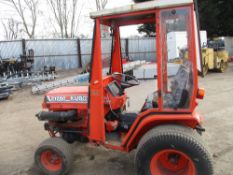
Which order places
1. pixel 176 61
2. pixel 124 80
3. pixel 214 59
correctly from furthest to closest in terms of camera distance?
pixel 214 59 < pixel 124 80 < pixel 176 61

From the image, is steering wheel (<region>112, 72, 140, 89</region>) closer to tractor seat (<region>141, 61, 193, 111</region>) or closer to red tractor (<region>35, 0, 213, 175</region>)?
red tractor (<region>35, 0, 213, 175</region>)

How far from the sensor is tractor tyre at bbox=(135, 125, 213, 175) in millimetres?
3152

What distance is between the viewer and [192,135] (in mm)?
3244

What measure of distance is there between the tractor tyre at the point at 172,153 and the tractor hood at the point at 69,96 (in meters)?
1.13

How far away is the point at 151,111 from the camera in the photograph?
3418mm

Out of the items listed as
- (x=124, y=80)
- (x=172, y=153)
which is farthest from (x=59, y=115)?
(x=172, y=153)

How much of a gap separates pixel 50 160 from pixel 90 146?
1.04 metres

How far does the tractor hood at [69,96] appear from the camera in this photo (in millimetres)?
4036

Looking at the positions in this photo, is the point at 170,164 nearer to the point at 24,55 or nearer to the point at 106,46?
the point at 106,46

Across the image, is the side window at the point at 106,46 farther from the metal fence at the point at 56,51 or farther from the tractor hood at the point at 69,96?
the metal fence at the point at 56,51

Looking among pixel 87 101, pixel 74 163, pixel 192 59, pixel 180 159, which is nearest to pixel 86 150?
pixel 74 163

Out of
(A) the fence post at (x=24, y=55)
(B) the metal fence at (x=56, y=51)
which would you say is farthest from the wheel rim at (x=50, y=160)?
(B) the metal fence at (x=56, y=51)

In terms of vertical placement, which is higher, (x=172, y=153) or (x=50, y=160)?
(x=172, y=153)

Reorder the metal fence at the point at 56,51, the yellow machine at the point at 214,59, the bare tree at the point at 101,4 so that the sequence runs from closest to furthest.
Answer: the yellow machine at the point at 214,59
the metal fence at the point at 56,51
the bare tree at the point at 101,4
